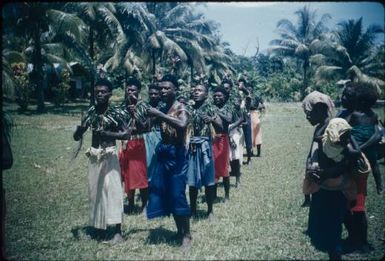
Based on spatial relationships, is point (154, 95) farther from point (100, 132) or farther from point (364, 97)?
point (364, 97)

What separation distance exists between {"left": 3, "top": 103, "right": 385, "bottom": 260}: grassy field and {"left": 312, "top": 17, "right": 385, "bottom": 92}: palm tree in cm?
2790

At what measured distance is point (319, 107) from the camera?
14.6 feet

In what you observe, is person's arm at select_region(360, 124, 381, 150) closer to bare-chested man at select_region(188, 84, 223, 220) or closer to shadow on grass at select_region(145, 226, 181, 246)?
bare-chested man at select_region(188, 84, 223, 220)

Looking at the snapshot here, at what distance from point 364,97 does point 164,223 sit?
A: 3.62 metres

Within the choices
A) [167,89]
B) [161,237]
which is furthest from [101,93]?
[161,237]

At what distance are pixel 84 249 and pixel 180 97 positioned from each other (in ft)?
9.10

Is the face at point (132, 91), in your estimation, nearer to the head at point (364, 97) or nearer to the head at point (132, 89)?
the head at point (132, 89)

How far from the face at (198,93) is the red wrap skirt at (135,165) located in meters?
1.25

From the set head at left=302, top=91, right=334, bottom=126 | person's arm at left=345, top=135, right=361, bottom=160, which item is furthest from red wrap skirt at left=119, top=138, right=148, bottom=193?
person's arm at left=345, top=135, right=361, bottom=160

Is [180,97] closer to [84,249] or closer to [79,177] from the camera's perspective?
[84,249]

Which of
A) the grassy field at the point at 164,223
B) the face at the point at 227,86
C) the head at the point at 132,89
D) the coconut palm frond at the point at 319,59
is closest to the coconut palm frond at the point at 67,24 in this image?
the grassy field at the point at 164,223

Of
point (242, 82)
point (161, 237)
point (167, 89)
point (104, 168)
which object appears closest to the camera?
point (167, 89)

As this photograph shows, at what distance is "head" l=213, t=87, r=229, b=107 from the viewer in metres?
6.74

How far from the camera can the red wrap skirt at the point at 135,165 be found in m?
6.37
